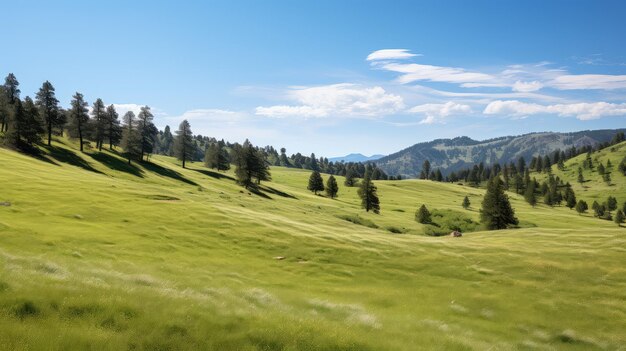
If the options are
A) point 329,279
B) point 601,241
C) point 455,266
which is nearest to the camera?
point 329,279

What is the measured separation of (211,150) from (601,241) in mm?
125285

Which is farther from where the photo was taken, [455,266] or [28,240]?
[455,266]

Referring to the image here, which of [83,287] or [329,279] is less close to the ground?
[83,287]

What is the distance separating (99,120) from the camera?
102 meters

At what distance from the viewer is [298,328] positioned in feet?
56.7

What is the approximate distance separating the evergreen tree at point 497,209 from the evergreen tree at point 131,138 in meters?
91.4

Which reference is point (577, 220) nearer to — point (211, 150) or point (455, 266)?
point (455, 266)

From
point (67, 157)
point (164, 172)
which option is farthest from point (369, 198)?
point (67, 157)

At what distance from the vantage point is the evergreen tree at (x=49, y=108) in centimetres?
8819

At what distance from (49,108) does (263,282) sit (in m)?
88.2

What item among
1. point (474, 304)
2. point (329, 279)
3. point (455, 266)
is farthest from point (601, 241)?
point (329, 279)

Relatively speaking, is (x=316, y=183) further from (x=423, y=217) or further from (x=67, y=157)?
(x=67, y=157)

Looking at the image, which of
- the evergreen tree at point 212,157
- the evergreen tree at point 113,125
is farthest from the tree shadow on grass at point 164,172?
the evergreen tree at point 212,157

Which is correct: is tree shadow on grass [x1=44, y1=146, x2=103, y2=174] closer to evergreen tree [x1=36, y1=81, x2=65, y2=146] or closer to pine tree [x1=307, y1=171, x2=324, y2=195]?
evergreen tree [x1=36, y1=81, x2=65, y2=146]
